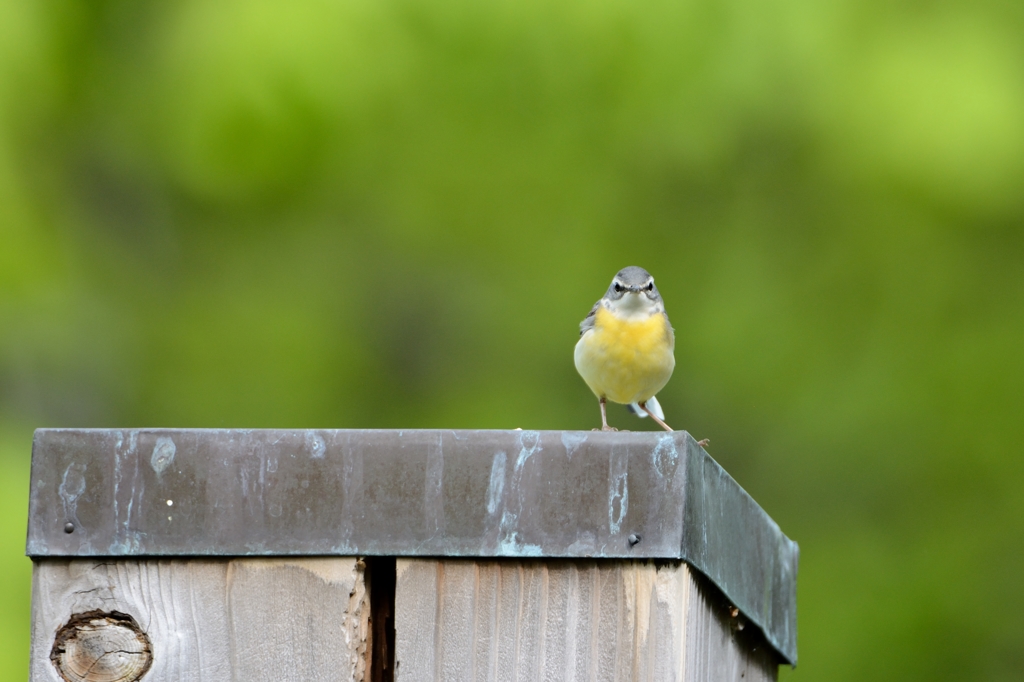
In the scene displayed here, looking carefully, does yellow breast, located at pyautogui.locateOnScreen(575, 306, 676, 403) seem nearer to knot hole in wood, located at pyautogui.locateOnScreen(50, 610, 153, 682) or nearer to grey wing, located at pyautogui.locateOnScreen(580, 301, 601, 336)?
grey wing, located at pyautogui.locateOnScreen(580, 301, 601, 336)

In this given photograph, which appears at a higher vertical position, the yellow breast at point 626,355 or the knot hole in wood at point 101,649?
the yellow breast at point 626,355

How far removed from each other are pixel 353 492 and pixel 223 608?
32 cm

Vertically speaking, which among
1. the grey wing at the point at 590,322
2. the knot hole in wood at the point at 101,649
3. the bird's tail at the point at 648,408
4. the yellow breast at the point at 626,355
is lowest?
the knot hole in wood at the point at 101,649

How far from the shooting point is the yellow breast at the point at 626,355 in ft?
17.3

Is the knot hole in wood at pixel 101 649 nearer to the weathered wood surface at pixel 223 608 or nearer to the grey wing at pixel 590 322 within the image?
the weathered wood surface at pixel 223 608

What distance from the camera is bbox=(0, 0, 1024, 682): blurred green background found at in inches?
290

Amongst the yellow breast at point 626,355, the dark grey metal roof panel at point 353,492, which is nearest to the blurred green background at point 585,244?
the yellow breast at point 626,355

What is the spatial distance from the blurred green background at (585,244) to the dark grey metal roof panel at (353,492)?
195 inches

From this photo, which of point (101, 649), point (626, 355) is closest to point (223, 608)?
point (101, 649)

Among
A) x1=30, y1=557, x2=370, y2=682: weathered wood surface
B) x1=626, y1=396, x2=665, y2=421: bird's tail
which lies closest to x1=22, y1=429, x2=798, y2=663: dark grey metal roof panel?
x1=30, y1=557, x2=370, y2=682: weathered wood surface

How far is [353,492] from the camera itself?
2268mm

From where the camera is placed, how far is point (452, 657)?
229 centimetres

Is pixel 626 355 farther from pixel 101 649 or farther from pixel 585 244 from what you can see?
pixel 101 649

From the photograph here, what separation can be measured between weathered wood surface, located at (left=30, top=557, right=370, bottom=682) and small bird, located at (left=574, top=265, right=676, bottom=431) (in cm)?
299
